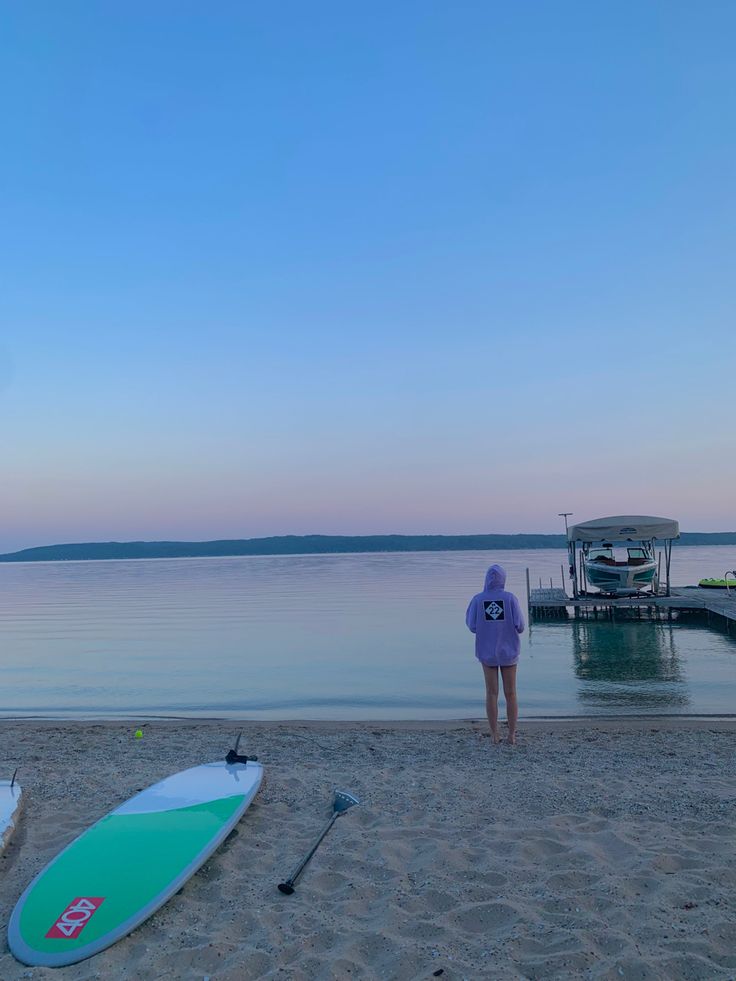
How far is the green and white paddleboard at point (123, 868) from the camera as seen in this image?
158 inches

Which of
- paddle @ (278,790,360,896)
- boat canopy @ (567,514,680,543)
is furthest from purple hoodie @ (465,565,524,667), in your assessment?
boat canopy @ (567,514,680,543)

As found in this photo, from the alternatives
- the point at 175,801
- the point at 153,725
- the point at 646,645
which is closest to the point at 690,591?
the point at 646,645

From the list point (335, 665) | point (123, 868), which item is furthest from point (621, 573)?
point (123, 868)

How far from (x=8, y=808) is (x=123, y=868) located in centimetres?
183

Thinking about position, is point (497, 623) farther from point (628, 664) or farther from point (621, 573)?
point (621, 573)

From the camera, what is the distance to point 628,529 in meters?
25.9

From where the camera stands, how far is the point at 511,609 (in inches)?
316

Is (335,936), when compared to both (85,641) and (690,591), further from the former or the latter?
(690,591)

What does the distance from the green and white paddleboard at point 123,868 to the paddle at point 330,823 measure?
67 cm

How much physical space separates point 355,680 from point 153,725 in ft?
19.8

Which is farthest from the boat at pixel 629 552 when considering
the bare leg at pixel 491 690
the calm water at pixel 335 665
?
the bare leg at pixel 491 690

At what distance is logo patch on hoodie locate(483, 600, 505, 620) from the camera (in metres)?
8.02

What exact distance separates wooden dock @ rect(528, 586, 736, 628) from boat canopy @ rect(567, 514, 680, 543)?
2.54 m

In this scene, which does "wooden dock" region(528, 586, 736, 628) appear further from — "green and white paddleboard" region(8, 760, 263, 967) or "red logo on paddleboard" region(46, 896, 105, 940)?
"red logo on paddleboard" region(46, 896, 105, 940)
